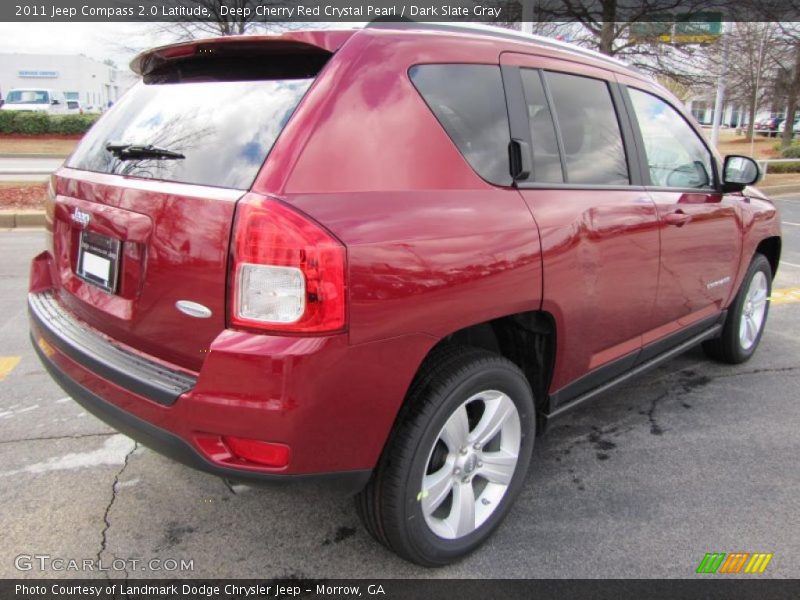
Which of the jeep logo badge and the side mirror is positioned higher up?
the side mirror

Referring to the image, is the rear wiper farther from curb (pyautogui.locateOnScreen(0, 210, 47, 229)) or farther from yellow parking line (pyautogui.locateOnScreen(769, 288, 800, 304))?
curb (pyautogui.locateOnScreen(0, 210, 47, 229))

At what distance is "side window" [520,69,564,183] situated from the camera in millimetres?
2492

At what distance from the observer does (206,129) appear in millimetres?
2086

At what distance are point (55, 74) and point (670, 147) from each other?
6151 cm

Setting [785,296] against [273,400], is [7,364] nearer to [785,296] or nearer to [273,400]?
[273,400]

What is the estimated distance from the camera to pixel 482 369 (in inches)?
85.8

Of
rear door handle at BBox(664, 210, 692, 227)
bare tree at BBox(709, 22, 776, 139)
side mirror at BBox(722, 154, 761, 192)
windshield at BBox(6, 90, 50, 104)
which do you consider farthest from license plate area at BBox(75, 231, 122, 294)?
windshield at BBox(6, 90, 50, 104)

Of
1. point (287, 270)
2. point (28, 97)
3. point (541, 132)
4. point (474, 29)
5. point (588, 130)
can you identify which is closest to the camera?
point (287, 270)

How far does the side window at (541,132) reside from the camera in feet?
8.18

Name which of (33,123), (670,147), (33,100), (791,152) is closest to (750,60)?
(791,152)

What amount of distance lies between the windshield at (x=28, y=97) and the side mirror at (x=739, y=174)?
119 ft

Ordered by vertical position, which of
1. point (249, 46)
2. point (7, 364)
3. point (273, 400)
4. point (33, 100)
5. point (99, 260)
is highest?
point (33, 100)

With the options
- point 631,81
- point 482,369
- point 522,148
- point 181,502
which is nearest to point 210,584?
point 181,502

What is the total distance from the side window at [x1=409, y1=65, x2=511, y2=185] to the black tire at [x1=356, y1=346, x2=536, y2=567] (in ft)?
2.23
